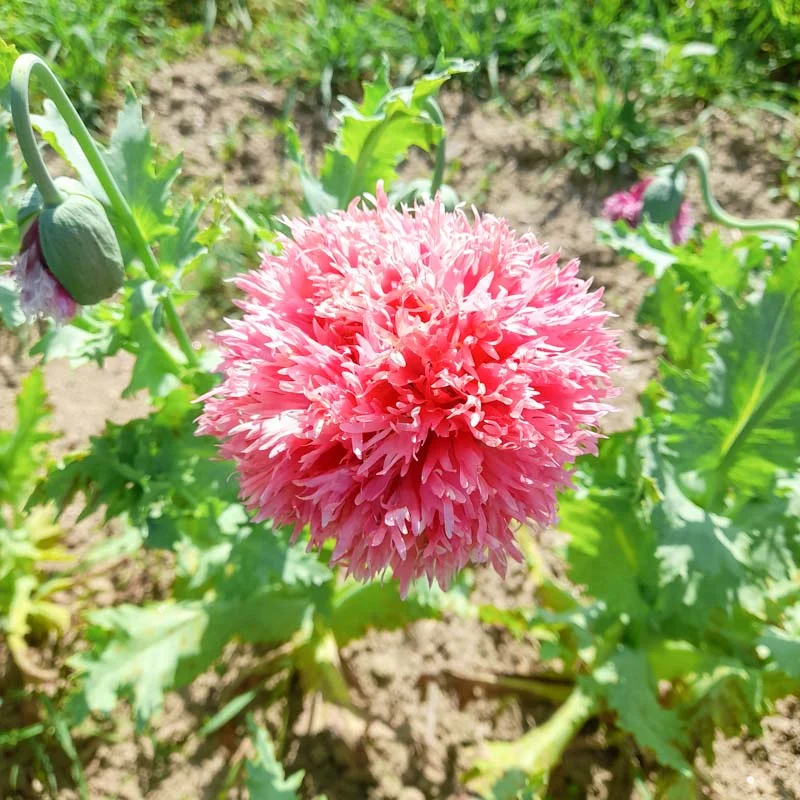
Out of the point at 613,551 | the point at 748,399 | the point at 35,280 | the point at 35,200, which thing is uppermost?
the point at 35,200

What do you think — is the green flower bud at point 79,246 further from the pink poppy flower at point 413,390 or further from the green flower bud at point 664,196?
the green flower bud at point 664,196

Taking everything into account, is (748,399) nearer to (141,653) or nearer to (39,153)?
(39,153)

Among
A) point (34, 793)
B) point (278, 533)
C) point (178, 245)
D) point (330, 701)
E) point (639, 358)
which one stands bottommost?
point (34, 793)

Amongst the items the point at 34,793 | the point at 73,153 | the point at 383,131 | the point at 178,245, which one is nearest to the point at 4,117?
the point at 73,153

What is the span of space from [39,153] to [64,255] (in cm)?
16

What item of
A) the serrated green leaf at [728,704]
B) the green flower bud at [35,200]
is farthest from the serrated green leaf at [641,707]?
the green flower bud at [35,200]

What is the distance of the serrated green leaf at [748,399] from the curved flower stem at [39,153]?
3.54ft

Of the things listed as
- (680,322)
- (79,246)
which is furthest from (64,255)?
(680,322)

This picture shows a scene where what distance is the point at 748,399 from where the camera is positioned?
5.03ft

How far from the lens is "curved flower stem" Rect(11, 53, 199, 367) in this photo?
1.09 meters

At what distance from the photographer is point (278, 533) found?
163 cm

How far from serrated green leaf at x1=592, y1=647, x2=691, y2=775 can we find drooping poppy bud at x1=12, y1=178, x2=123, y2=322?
4.48 ft

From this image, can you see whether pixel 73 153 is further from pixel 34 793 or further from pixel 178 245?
pixel 34 793

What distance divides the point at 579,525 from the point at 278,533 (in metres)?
0.71
